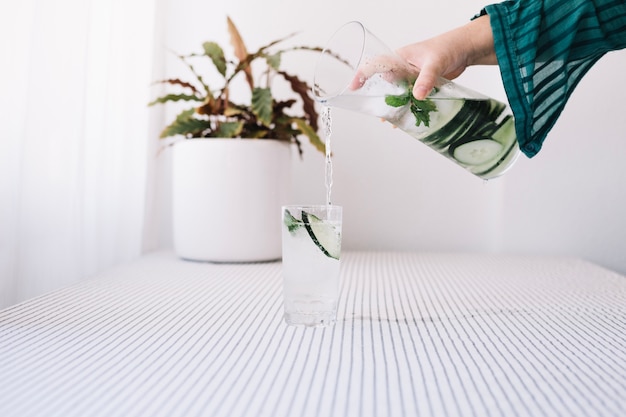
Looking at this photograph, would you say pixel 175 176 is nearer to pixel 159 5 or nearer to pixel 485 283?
pixel 159 5

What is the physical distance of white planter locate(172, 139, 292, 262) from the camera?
1.43 meters

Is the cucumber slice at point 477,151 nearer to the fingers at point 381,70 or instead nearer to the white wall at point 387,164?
the fingers at point 381,70

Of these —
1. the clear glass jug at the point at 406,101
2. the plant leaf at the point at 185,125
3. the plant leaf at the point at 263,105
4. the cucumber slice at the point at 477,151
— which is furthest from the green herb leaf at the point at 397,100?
the plant leaf at the point at 185,125

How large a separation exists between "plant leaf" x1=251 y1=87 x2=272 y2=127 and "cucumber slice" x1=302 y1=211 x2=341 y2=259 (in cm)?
69

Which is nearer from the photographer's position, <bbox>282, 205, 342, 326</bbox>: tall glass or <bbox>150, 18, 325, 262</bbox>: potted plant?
<bbox>282, 205, 342, 326</bbox>: tall glass

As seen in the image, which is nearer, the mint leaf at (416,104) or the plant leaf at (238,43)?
the mint leaf at (416,104)

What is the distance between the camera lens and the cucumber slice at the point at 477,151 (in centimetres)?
79

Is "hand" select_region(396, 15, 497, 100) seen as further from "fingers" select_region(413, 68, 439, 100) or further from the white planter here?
the white planter

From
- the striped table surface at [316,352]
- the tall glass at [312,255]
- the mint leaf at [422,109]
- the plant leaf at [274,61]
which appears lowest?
the striped table surface at [316,352]

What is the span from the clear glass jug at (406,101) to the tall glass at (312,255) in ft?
0.45

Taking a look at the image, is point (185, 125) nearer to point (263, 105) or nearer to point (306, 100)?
point (263, 105)

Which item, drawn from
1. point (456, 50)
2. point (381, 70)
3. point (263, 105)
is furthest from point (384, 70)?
point (263, 105)

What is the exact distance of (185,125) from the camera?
4.83 ft

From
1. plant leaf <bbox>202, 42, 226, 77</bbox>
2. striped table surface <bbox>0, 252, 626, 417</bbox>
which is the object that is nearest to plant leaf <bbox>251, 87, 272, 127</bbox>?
plant leaf <bbox>202, 42, 226, 77</bbox>
